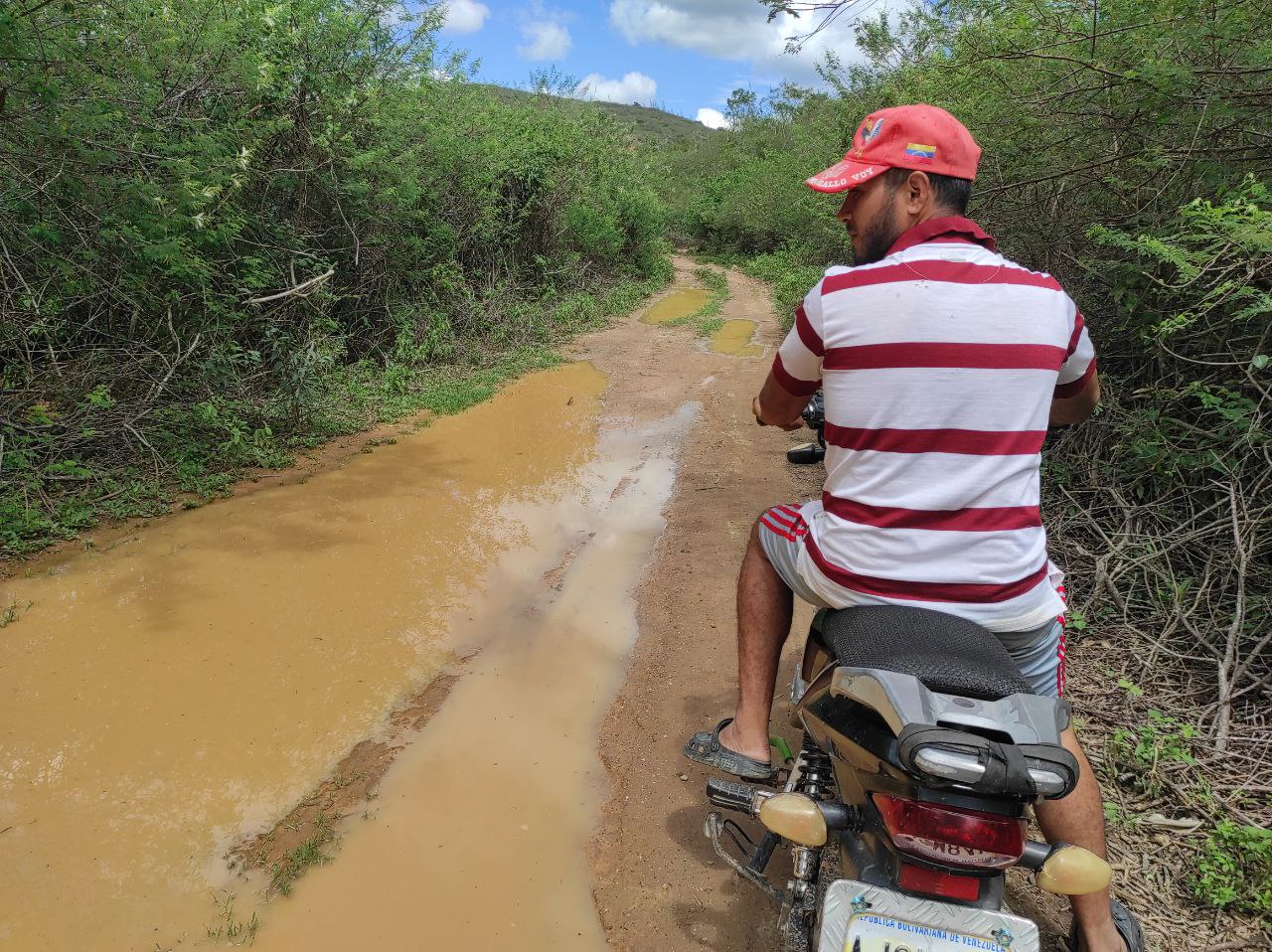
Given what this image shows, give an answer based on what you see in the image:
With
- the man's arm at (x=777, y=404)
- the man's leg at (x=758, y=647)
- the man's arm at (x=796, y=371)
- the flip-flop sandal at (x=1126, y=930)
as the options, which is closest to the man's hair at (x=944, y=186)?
the man's arm at (x=796, y=371)

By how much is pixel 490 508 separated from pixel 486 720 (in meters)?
2.35

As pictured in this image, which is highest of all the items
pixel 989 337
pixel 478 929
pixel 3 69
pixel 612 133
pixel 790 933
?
pixel 612 133

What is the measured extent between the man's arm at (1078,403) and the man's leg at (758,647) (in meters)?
0.93

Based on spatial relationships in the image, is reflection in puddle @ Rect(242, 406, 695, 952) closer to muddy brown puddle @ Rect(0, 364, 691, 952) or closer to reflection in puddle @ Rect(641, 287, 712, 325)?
muddy brown puddle @ Rect(0, 364, 691, 952)

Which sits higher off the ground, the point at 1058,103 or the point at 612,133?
the point at 612,133

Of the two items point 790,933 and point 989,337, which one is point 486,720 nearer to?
point 790,933

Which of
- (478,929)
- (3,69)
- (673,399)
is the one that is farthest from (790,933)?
(673,399)

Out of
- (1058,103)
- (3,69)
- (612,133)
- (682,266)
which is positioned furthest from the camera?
(682,266)

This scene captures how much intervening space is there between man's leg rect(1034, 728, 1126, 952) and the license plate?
0.47 m

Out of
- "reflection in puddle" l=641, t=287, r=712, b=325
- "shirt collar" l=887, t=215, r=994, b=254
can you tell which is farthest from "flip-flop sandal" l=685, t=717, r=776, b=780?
"reflection in puddle" l=641, t=287, r=712, b=325

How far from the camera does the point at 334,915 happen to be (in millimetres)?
2312

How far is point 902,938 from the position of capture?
140cm

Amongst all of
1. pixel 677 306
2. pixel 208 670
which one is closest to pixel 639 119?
pixel 677 306

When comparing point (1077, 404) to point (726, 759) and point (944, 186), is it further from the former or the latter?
point (726, 759)
